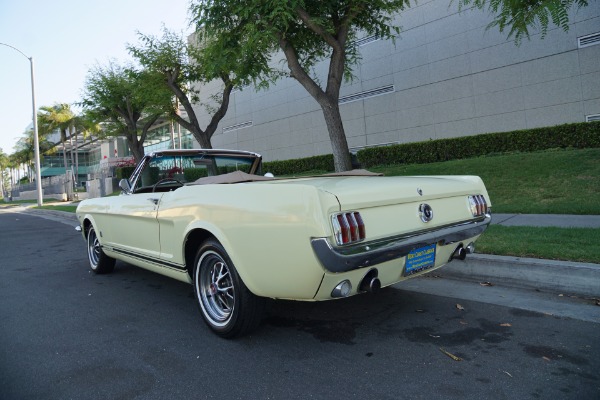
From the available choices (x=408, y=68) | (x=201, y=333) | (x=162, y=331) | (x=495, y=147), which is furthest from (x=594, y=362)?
(x=408, y=68)

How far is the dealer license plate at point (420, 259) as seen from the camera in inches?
114

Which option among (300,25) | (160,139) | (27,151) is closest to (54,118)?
(160,139)

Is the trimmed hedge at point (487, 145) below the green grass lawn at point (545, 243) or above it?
above

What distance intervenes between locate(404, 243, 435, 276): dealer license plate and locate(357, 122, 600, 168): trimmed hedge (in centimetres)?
1053

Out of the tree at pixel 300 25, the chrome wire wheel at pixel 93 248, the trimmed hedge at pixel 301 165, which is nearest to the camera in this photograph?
the chrome wire wheel at pixel 93 248

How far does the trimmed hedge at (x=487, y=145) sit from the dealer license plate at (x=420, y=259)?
10.5 metres

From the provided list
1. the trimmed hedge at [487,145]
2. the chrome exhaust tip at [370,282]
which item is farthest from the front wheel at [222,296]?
the trimmed hedge at [487,145]

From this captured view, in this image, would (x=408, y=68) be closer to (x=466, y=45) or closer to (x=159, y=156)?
(x=466, y=45)

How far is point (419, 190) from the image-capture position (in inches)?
119

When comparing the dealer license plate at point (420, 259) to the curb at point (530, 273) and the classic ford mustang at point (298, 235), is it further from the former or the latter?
the curb at point (530, 273)

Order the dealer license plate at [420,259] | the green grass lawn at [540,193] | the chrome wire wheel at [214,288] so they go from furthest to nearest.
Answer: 1. the green grass lawn at [540,193]
2. the chrome wire wheel at [214,288]
3. the dealer license plate at [420,259]

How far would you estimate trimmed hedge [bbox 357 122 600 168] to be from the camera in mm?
11211

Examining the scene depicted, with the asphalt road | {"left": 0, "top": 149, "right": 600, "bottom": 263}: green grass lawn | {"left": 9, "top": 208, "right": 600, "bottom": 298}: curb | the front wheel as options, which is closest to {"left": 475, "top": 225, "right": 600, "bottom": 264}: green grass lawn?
{"left": 0, "top": 149, "right": 600, "bottom": 263}: green grass lawn

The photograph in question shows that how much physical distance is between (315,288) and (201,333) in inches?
50.2
